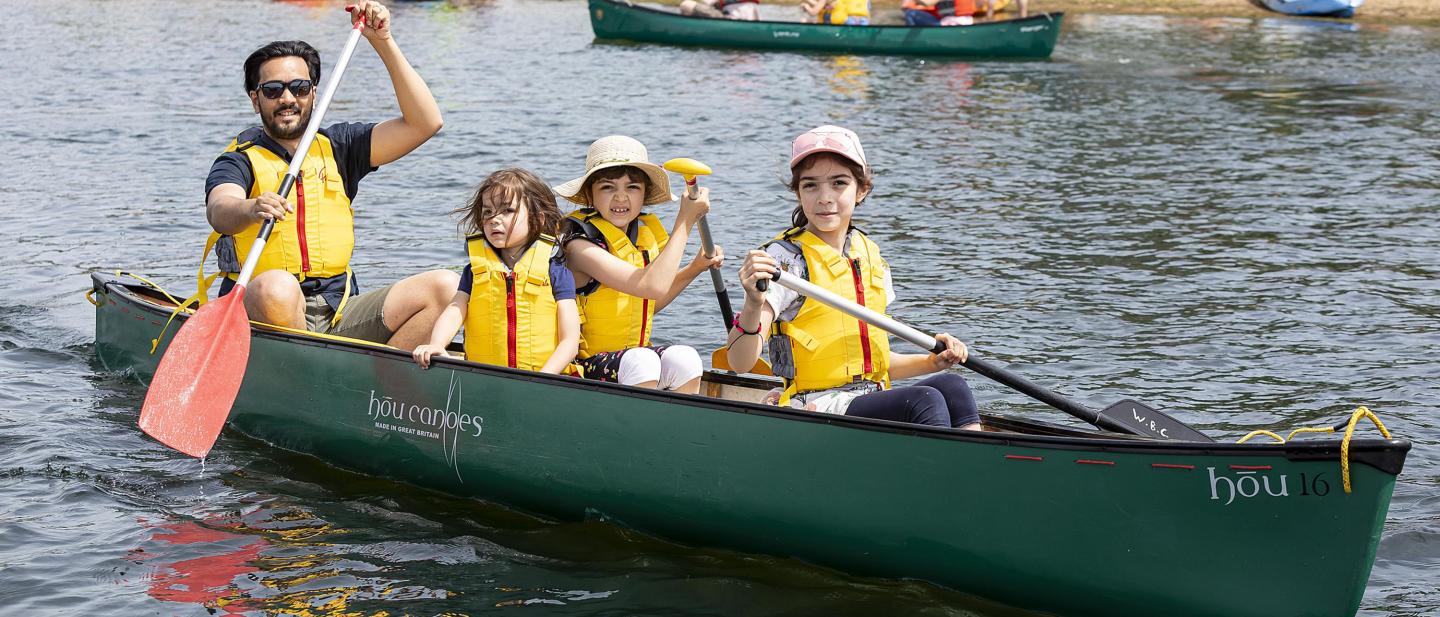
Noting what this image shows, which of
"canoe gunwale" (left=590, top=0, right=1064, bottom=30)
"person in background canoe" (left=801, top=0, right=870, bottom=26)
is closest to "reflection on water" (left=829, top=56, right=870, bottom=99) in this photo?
"canoe gunwale" (left=590, top=0, right=1064, bottom=30)

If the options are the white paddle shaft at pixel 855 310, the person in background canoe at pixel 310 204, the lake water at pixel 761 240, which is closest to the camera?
the white paddle shaft at pixel 855 310

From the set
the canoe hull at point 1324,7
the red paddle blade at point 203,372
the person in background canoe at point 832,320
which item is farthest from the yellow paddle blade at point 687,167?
the canoe hull at point 1324,7

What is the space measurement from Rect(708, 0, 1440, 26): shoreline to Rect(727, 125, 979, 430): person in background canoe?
19.2m

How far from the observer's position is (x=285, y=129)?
5348 mm

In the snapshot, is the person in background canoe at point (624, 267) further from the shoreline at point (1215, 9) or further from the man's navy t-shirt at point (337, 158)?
the shoreline at point (1215, 9)

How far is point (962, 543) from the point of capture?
13.2 ft

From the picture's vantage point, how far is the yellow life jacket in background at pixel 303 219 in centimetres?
529

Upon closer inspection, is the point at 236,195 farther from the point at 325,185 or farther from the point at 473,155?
the point at 473,155

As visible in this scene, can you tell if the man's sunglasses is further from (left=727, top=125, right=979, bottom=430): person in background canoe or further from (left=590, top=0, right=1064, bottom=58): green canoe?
(left=590, top=0, right=1064, bottom=58): green canoe

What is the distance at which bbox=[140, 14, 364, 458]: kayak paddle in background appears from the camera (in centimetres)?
503

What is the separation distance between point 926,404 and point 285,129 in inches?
103

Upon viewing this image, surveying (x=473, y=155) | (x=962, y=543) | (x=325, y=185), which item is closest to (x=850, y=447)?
(x=962, y=543)

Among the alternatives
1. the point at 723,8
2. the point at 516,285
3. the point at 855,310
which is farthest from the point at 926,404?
the point at 723,8

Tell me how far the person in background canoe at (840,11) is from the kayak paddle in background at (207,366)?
14.7m
